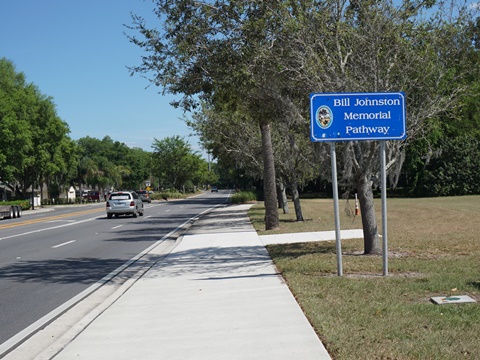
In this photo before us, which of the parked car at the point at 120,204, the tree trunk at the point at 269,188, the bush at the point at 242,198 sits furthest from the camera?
the bush at the point at 242,198

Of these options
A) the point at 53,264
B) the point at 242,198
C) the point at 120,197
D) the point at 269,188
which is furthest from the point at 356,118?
the point at 242,198

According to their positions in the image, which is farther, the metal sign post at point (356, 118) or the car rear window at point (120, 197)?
the car rear window at point (120, 197)

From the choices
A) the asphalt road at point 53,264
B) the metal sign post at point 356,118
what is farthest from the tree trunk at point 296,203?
the metal sign post at point 356,118

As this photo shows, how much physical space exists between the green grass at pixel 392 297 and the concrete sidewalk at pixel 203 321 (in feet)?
0.98

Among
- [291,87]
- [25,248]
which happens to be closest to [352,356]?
[291,87]

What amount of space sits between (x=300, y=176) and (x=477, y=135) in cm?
3727

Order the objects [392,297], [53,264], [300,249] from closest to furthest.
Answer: [392,297] → [53,264] → [300,249]

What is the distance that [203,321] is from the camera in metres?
6.97

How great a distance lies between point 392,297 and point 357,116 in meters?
3.33

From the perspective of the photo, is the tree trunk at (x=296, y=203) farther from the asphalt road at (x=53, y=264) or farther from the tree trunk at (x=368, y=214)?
the tree trunk at (x=368, y=214)

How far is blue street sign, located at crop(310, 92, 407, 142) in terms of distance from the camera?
377 inches

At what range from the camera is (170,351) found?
572cm

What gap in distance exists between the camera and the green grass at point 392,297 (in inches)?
213

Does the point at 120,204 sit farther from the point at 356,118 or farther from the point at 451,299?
the point at 451,299
